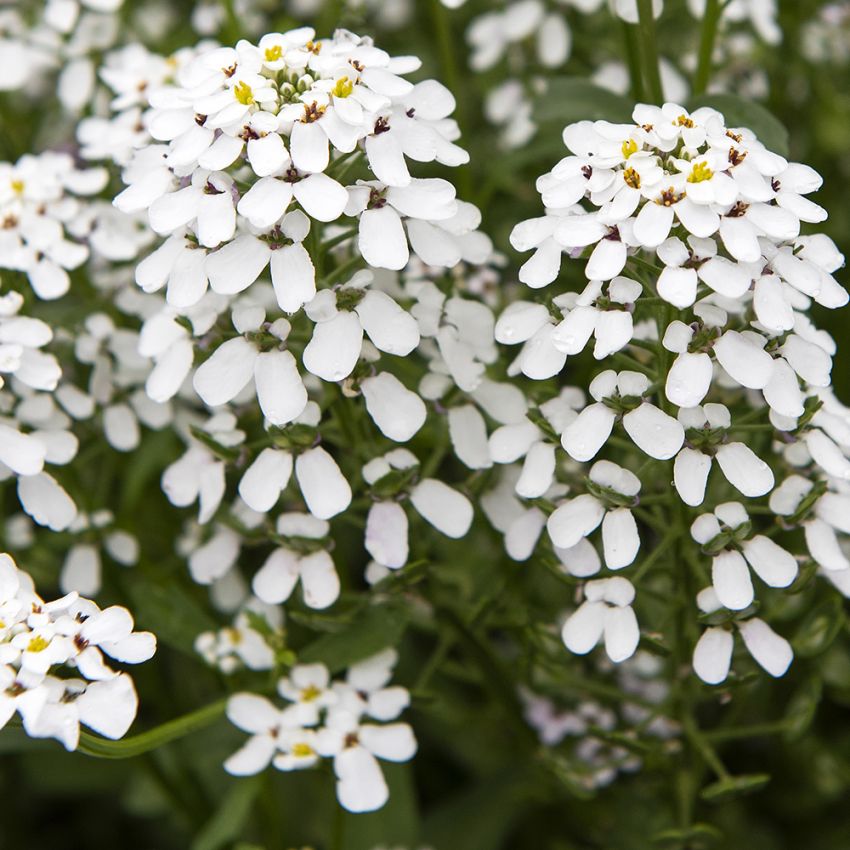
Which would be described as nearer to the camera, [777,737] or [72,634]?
[72,634]

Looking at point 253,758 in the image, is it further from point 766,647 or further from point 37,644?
point 766,647

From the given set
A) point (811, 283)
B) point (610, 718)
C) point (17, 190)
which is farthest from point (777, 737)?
point (17, 190)

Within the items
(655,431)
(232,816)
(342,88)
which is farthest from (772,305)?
(232,816)

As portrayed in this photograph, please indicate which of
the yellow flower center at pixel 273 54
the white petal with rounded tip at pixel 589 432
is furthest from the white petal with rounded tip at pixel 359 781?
the yellow flower center at pixel 273 54

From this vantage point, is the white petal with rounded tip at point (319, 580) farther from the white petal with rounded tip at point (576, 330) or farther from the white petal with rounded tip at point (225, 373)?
the white petal with rounded tip at point (576, 330)

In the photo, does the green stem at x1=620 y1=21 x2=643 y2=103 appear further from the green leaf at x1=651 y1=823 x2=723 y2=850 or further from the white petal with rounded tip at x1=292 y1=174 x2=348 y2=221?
the green leaf at x1=651 y1=823 x2=723 y2=850

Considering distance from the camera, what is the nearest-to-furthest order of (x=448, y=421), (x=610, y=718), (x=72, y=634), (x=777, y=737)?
1. (x=72, y=634)
2. (x=448, y=421)
3. (x=610, y=718)
4. (x=777, y=737)

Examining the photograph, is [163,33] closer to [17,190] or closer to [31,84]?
[31,84]
